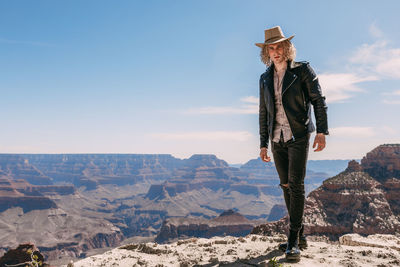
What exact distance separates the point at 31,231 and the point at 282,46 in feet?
498

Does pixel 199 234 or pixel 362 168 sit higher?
pixel 362 168

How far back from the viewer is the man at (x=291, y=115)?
11.7 feet

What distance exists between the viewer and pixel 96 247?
12138cm

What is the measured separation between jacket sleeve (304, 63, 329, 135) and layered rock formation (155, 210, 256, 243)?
10018 cm

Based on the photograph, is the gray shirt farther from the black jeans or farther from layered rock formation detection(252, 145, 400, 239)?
layered rock formation detection(252, 145, 400, 239)

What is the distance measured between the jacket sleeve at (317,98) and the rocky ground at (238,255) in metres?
1.54

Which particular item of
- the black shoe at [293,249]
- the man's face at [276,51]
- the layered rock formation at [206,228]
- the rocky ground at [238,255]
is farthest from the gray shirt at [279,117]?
the layered rock formation at [206,228]

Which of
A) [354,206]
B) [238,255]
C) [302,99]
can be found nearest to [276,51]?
[302,99]

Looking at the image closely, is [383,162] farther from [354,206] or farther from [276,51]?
[276,51]

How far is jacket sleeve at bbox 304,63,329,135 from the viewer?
355 cm

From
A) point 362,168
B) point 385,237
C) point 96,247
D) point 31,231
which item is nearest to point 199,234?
point 96,247

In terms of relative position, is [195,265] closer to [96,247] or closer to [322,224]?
[322,224]

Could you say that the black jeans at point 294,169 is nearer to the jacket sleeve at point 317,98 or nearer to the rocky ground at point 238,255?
the jacket sleeve at point 317,98

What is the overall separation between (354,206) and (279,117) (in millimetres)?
45245
